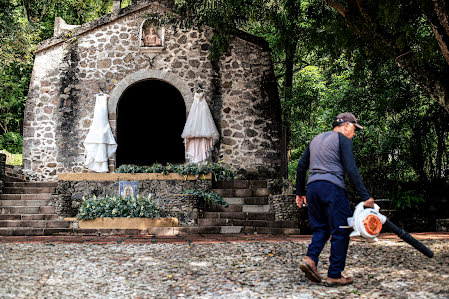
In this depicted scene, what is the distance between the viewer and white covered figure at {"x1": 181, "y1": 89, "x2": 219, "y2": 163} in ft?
39.7

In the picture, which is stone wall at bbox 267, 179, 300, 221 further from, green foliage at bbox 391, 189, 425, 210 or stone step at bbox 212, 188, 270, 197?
green foliage at bbox 391, 189, 425, 210

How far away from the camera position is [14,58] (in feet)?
42.7

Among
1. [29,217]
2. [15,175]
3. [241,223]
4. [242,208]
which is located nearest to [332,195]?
[241,223]

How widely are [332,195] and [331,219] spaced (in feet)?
0.67

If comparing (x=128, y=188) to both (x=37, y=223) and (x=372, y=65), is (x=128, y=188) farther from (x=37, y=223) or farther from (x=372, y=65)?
(x=372, y=65)

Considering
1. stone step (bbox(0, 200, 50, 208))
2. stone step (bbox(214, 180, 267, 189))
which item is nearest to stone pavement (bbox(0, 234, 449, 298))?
stone step (bbox(214, 180, 267, 189))

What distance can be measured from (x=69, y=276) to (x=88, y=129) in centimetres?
844

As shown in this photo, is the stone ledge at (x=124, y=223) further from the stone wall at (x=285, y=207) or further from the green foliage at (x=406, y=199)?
the green foliage at (x=406, y=199)

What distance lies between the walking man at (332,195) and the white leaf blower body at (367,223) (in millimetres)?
78

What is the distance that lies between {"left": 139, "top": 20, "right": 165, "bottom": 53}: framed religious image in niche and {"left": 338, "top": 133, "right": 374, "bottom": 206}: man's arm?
929cm

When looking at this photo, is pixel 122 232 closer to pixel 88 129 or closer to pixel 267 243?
pixel 267 243

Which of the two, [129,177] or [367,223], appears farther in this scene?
[129,177]

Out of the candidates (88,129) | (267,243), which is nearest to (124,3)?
(88,129)

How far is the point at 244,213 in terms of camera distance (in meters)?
9.29
